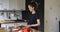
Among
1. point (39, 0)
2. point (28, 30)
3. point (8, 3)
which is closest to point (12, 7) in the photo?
point (8, 3)

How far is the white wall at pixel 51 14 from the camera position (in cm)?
433

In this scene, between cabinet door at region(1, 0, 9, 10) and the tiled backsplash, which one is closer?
cabinet door at region(1, 0, 9, 10)

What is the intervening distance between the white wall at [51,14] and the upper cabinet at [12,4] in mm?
1089

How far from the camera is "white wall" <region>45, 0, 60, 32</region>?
4.33 metres

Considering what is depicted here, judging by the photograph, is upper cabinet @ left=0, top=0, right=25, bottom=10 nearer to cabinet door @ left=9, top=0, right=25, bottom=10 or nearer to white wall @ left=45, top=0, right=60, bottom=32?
cabinet door @ left=9, top=0, right=25, bottom=10

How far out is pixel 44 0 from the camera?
428cm

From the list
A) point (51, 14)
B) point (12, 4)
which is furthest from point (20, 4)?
point (51, 14)

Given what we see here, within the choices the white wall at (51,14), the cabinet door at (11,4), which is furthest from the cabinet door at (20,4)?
the white wall at (51,14)

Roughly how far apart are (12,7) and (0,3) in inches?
16.9

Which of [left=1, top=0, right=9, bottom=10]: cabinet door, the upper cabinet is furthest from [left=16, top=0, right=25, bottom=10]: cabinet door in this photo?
[left=1, top=0, right=9, bottom=10]: cabinet door

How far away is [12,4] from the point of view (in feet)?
16.1

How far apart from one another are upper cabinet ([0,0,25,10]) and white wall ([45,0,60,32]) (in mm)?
1089

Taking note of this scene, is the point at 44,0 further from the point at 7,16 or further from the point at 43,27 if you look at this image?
the point at 7,16

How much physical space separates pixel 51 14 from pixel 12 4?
1414 mm
